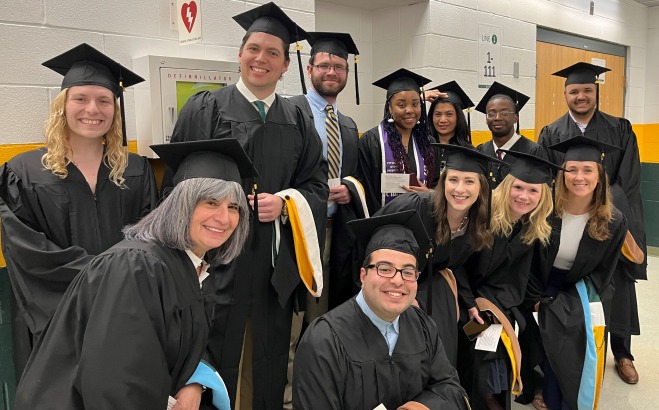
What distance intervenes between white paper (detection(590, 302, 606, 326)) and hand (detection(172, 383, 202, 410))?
2.33 meters

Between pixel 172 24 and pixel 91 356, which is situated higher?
pixel 172 24

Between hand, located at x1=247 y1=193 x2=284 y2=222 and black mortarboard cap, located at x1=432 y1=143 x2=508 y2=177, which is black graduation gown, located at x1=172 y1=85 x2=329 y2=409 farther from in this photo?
black mortarboard cap, located at x1=432 y1=143 x2=508 y2=177

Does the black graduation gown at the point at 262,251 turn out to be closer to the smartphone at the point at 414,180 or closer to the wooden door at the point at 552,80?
the smartphone at the point at 414,180

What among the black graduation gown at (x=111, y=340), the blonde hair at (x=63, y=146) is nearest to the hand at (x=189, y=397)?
the black graduation gown at (x=111, y=340)

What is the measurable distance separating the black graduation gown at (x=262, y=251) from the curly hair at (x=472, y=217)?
2.00 feet

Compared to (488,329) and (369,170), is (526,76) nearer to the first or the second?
(369,170)

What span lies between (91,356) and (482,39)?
490 centimetres

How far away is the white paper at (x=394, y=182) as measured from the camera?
11.0 feet

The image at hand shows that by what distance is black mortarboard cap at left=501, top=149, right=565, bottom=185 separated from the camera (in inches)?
123

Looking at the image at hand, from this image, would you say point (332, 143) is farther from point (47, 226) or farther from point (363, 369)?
point (47, 226)

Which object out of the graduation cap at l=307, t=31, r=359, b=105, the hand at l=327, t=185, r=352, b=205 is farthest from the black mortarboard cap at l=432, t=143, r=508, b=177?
the graduation cap at l=307, t=31, r=359, b=105

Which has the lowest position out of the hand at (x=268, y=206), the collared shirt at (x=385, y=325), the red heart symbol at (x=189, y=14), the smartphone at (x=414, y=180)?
the collared shirt at (x=385, y=325)

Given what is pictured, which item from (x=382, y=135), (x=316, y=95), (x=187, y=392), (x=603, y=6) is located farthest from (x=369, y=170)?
(x=603, y=6)

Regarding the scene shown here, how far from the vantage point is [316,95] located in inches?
127
